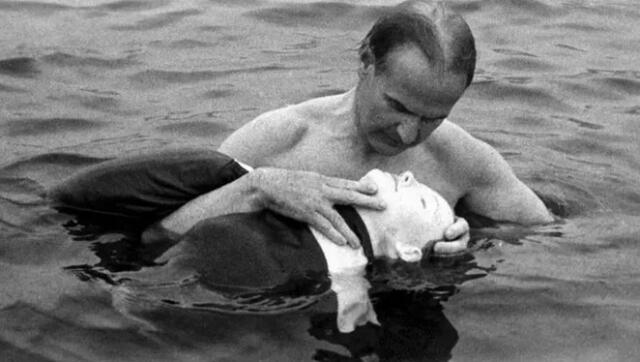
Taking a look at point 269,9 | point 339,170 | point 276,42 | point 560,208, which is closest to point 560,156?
point 560,208

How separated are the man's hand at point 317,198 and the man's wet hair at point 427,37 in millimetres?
570

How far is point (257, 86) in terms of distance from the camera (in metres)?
8.71

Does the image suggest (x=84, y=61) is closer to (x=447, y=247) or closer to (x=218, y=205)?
(x=218, y=205)

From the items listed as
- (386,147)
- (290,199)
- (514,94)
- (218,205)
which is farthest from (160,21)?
(290,199)

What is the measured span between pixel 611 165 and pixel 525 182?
25.0 inches

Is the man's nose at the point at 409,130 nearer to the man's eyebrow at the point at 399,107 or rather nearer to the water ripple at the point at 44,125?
the man's eyebrow at the point at 399,107

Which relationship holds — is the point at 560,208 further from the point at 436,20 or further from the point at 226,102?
the point at 226,102

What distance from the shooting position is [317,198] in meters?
→ 5.30

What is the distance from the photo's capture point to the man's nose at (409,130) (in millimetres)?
5629

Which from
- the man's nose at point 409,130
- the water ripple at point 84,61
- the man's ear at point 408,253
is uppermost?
the man's nose at point 409,130

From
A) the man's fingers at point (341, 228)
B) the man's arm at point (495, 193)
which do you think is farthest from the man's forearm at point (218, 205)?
the man's arm at point (495, 193)

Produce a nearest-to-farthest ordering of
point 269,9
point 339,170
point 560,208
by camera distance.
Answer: point 339,170
point 560,208
point 269,9

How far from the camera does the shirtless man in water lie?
544cm

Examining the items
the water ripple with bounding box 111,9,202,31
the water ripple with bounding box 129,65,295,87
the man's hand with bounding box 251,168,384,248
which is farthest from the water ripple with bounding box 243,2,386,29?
the man's hand with bounding box 251,168,384,248
